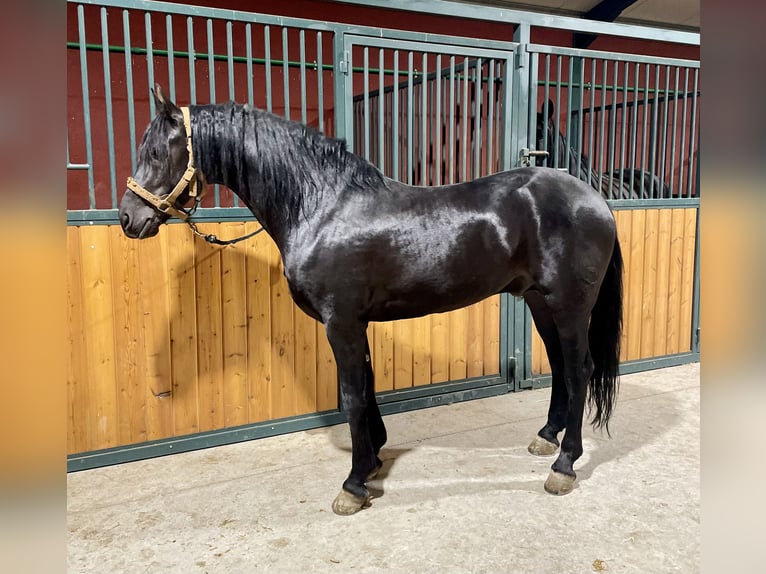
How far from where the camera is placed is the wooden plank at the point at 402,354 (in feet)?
9.93

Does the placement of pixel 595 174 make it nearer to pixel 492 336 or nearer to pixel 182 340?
pixel 492 336

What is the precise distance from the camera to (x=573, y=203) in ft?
6.97

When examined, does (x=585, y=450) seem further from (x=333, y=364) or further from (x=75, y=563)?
(x=75, y=563)

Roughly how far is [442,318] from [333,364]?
0.67m

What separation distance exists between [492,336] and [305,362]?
1.13 meters

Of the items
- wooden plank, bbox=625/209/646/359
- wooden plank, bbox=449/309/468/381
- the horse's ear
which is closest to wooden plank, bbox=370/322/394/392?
Result: wooden plank, bbox=449/309/468/381

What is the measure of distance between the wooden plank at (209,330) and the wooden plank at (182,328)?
0.02m

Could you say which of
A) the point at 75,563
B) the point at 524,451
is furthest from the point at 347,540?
the point at 524,451

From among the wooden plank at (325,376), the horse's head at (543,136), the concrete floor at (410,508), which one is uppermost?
the horse's head at (543,136)

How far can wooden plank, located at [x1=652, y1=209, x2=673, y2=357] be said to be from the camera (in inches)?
146

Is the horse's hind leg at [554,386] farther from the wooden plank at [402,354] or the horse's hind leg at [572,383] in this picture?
the wooden plank at [402,354]

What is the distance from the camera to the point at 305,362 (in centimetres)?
281

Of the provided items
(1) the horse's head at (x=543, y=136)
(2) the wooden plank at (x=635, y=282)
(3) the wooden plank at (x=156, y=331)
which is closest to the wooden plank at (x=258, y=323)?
(3) the wooden plank at (x=156, y=331)
